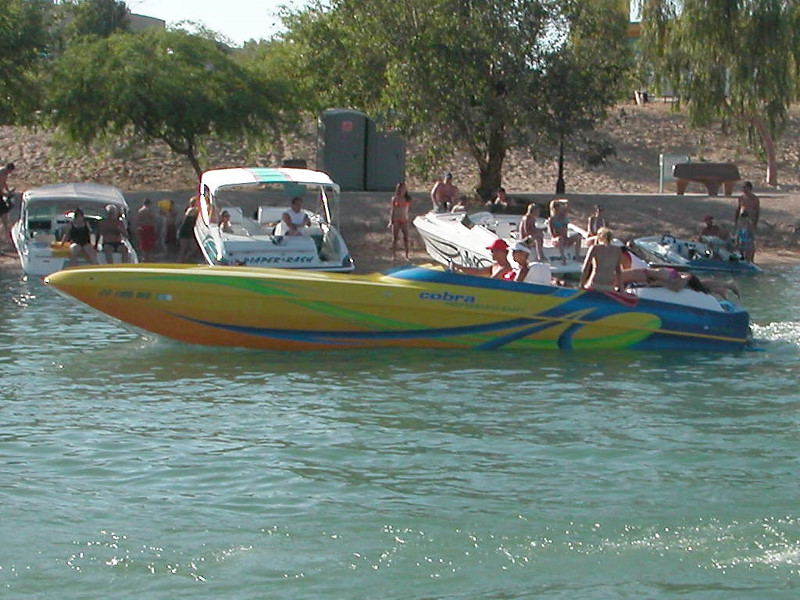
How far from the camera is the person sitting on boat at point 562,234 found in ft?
65.7

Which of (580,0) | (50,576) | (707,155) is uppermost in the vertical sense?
(580,0)

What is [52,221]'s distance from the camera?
22.1 m

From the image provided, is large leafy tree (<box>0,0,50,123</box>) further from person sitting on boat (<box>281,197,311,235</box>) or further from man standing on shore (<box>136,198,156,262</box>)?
person sitting on boat (<box>281,197,311,235</box>)

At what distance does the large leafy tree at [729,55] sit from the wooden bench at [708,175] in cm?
211

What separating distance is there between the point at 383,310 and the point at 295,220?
6.21m

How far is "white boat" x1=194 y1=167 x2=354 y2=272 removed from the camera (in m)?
19.0

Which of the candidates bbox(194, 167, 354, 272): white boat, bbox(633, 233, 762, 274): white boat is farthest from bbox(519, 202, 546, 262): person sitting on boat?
bbox(633, 233, 762, 274): white boat

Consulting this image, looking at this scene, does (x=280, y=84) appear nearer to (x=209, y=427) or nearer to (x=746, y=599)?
(x=209, y=427)

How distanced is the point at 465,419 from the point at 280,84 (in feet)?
67.1

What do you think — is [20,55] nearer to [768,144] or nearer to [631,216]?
[631,216]

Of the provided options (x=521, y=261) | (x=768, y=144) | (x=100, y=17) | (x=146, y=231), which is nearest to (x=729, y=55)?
(x=768, y=144)

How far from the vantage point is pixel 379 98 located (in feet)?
97.7

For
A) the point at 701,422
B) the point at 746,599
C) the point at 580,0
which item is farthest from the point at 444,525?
the point at 580,0

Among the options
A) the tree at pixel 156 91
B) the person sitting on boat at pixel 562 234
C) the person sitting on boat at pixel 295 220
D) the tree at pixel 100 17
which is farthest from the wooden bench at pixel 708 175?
the tree at pixel 100 17
